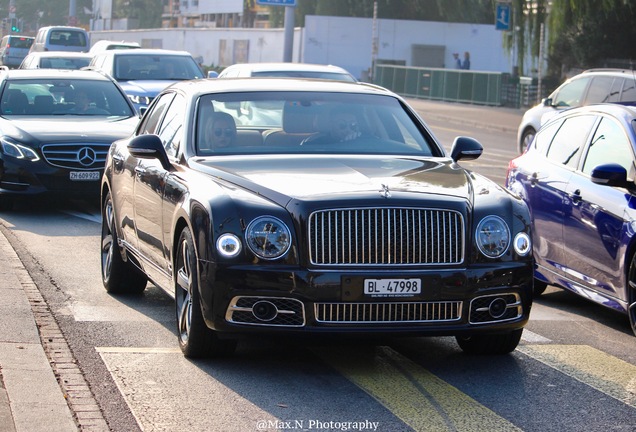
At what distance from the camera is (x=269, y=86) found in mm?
8656

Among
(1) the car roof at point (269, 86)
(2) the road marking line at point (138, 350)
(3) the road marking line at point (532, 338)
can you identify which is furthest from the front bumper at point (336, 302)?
(1) the car roof at point (269, 86)

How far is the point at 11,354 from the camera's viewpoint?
23.6 feet

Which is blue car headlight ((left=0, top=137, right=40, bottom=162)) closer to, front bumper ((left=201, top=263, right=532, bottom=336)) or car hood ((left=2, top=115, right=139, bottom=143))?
car hood ((left=2, top=115, right=139, bottom=143))

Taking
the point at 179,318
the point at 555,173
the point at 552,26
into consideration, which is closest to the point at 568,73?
the point at 552,26

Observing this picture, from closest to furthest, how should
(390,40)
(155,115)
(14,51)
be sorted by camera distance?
(155,115) < (14,51) < (390,40)

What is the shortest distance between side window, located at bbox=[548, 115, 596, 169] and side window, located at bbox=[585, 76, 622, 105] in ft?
40.5

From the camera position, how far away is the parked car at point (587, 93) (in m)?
21.9

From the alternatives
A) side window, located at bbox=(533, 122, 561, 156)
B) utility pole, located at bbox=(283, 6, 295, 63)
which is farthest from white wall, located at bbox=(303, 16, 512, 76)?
side window, located at bbox=(533, 122, 561, 156)

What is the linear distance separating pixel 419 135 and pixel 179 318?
7.17ft

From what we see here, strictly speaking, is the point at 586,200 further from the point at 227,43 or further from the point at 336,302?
the point at 227,43

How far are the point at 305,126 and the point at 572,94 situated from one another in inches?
643

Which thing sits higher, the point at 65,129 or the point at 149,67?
the point at 149,67

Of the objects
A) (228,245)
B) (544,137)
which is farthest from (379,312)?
(544,137)

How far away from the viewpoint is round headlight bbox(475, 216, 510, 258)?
22.7 feet
